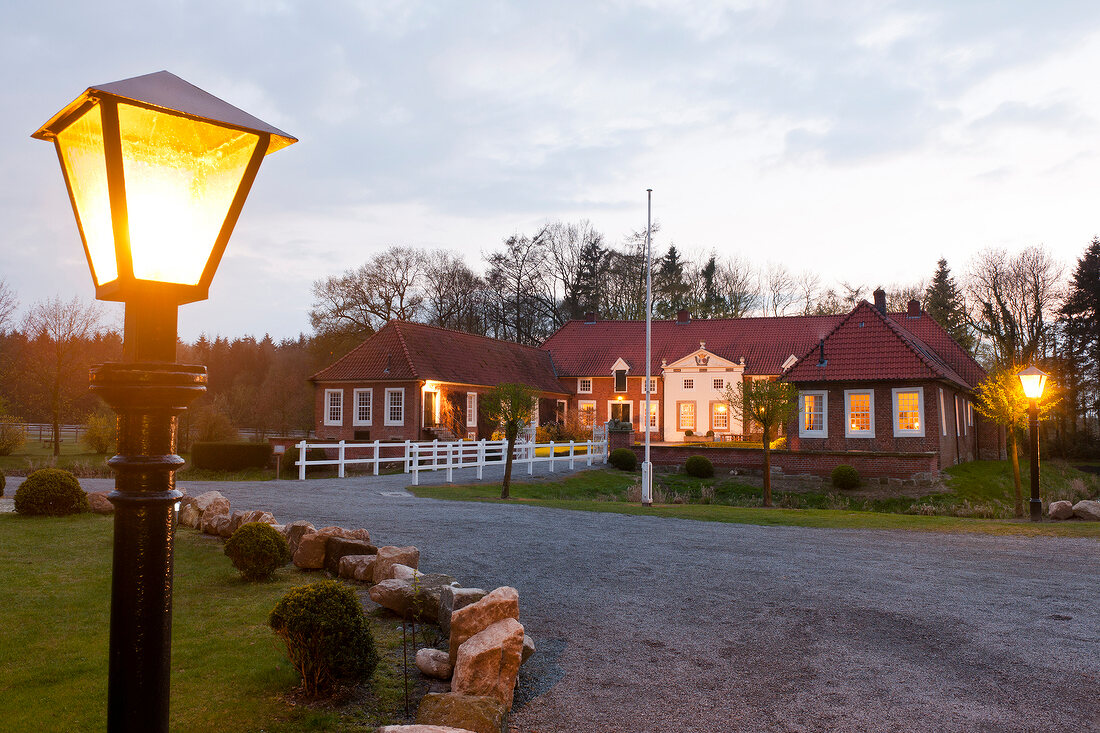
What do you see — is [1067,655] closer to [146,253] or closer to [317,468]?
[146,253]

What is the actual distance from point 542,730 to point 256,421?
50344mm

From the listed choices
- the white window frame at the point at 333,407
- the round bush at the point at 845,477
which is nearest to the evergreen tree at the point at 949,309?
the round bush at the point at 845,477

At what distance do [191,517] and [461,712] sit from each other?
8.89m

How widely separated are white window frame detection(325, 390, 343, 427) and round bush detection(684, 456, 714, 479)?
16997 millimetres

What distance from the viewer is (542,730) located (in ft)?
14.5

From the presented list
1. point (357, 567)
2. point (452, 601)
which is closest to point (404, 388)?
point (357, 567)

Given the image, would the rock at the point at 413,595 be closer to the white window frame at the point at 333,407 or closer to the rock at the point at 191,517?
the rock at the point at 191,517

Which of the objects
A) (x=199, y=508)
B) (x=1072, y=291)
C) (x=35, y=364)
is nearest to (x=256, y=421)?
(x=35, y=364)

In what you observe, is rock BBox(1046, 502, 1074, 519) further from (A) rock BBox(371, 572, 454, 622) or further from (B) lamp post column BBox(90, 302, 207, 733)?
(B) lamp post column BBox(90, 302, 207, 733)

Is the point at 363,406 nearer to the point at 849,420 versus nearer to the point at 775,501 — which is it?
the point at 775,501

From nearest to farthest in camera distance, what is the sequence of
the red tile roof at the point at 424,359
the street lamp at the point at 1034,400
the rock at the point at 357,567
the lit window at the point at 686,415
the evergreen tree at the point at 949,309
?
the rock at the point at 357,567, the street lamp at the point at 1034,400, the red tile roof at the point at 424,359, the lit window at the point at 686,415, the evergreen tree at the point at 949,309

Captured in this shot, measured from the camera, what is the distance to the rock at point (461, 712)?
403cm

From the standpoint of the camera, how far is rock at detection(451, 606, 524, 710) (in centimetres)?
457

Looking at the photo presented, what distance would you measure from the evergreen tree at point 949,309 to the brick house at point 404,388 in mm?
30999
